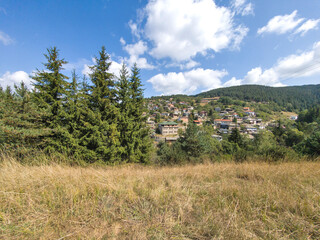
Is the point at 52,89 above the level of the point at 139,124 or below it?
above

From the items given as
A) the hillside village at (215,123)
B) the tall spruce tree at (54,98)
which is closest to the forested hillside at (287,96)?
the hillside village at (215,123)

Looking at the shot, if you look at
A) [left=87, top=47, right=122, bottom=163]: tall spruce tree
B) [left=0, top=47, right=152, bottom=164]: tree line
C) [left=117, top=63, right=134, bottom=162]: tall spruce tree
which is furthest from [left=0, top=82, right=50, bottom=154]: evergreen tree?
[left=117, top=63, right=134, bottom=162]: tall spruce tree

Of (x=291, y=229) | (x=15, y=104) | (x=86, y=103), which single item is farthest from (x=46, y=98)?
(x=291, y=229)

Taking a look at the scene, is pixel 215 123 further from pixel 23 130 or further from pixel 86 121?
pixel 23 130

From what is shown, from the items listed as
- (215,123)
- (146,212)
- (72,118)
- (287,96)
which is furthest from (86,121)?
(287,96)

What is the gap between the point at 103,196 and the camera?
2072 mm

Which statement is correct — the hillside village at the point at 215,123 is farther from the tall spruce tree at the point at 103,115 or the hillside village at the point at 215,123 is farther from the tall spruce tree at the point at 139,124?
the tall spruce tree at the point at 103,115

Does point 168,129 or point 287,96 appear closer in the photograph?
point 168,129

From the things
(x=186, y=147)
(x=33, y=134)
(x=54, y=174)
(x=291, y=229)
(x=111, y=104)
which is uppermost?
(x=111, y=104)

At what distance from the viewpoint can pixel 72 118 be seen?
9750mm

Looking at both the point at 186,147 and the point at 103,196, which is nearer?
the point at 103,196

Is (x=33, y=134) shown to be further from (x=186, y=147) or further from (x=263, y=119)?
(x=263, y=119)

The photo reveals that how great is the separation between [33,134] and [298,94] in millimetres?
204007

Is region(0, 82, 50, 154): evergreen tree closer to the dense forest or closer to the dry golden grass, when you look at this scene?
the dense forest
